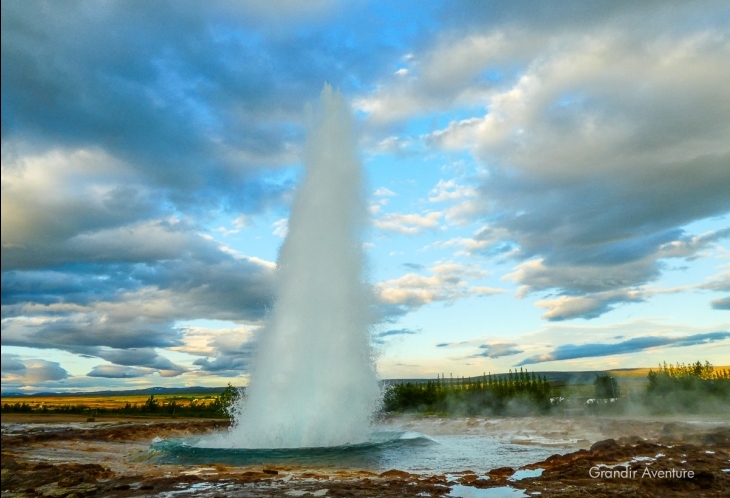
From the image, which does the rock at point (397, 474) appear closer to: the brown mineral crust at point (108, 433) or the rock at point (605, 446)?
the rock at point (605, 446)

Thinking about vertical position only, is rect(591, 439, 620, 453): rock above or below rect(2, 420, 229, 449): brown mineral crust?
above

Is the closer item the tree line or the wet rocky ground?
the wet rocky ground

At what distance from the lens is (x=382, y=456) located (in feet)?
66.8

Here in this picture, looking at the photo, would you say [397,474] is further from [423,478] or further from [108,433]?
[108,433]

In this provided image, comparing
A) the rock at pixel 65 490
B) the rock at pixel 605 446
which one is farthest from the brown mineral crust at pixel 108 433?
the rock at pixel 605 446

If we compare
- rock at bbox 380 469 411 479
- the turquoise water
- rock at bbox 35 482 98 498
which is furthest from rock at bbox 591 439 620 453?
rock at bbox 35 482 98 498

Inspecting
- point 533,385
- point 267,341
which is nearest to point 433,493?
point 267,341

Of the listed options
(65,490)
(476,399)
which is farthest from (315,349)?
(476,399)

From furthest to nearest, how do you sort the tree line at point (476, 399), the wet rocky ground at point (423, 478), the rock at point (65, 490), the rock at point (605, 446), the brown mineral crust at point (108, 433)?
the tree line at point (476, 399)
the brown mineral crust at point (108, 433)
the rock at point (605, 446)
the rock at point (65, 490)
the wet rocky ground at point (423, 478)

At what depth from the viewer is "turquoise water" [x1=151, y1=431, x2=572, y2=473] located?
18.3m

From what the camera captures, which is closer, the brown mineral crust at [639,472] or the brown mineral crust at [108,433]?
the brown mineral crust at [639,472]

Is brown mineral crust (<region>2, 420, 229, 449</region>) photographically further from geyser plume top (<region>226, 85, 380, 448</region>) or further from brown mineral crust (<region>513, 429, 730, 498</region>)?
brown mineral crust (<region>513, 429, 730, 498</region>)

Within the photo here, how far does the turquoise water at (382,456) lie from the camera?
18.3 metres

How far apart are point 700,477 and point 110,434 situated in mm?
34603
